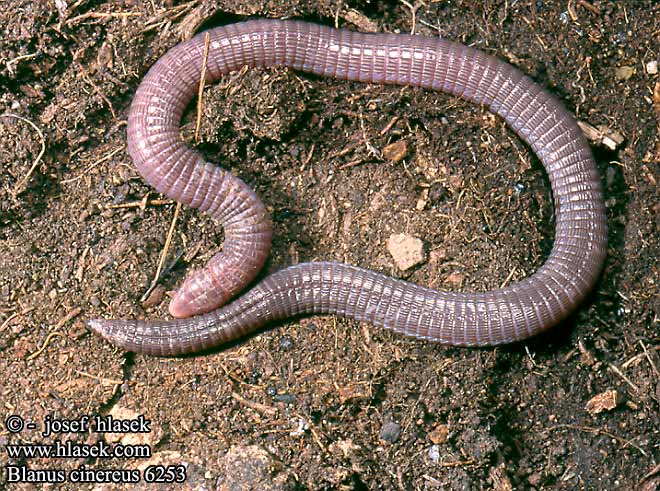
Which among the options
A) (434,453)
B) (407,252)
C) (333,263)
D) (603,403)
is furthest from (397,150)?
(603,403)

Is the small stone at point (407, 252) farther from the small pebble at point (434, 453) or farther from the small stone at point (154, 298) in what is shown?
the small stone at point (154, 298)

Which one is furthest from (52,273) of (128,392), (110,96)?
(110,96)

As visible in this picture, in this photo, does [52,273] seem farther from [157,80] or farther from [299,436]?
[299,436]

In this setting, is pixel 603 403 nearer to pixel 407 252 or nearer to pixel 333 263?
pixel 407 252

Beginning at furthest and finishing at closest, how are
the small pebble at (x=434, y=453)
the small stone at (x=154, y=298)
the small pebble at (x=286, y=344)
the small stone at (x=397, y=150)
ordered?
the small stone at (x=397, y=150) < the small stone at (x=154, y=298) < the small pebble at (x=286, y=344) < the small pebble at (x=434, y=453)

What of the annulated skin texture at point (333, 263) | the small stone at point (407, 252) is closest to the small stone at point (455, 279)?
the annulated skin texture at point (333, 263)

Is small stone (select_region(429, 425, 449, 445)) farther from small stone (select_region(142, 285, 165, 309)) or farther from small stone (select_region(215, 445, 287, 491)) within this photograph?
small stone (select_region(142, 285, 165, 309))
